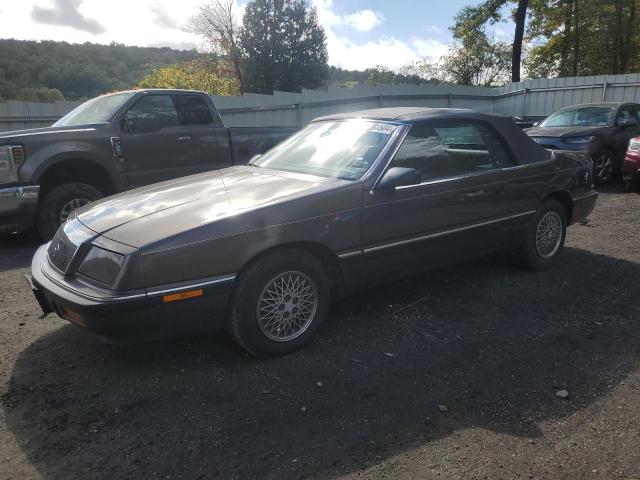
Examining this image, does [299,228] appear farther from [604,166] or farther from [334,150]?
[604,166]

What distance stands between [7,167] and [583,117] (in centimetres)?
1039

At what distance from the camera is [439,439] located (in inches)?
100

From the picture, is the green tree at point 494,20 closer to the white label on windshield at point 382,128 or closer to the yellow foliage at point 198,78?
the yellow foliage at point 198,78

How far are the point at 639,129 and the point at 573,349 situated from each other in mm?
8862

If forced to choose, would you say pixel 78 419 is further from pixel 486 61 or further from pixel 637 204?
pixel 486 61

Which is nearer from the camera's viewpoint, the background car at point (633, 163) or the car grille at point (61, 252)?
the car grille at point (61, 252)

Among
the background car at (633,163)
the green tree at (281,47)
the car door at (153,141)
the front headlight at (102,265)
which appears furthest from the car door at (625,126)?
the green tree at (281,47)

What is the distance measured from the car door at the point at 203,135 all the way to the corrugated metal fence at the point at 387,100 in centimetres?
434

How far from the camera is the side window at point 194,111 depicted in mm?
7039

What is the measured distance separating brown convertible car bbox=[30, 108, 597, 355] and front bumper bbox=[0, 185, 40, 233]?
2515 millimetres

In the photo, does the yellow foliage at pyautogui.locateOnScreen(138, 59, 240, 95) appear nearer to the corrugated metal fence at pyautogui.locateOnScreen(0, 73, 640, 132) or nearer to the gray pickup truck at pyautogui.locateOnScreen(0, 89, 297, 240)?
the corrugated metal fence at pyautogui.locateOnScreen(0, 73, 640, 132)

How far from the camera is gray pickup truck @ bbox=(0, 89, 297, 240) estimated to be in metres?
5.73

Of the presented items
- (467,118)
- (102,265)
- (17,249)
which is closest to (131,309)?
(102,265)

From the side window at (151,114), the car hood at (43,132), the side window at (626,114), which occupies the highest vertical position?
the side window at (151,114)
